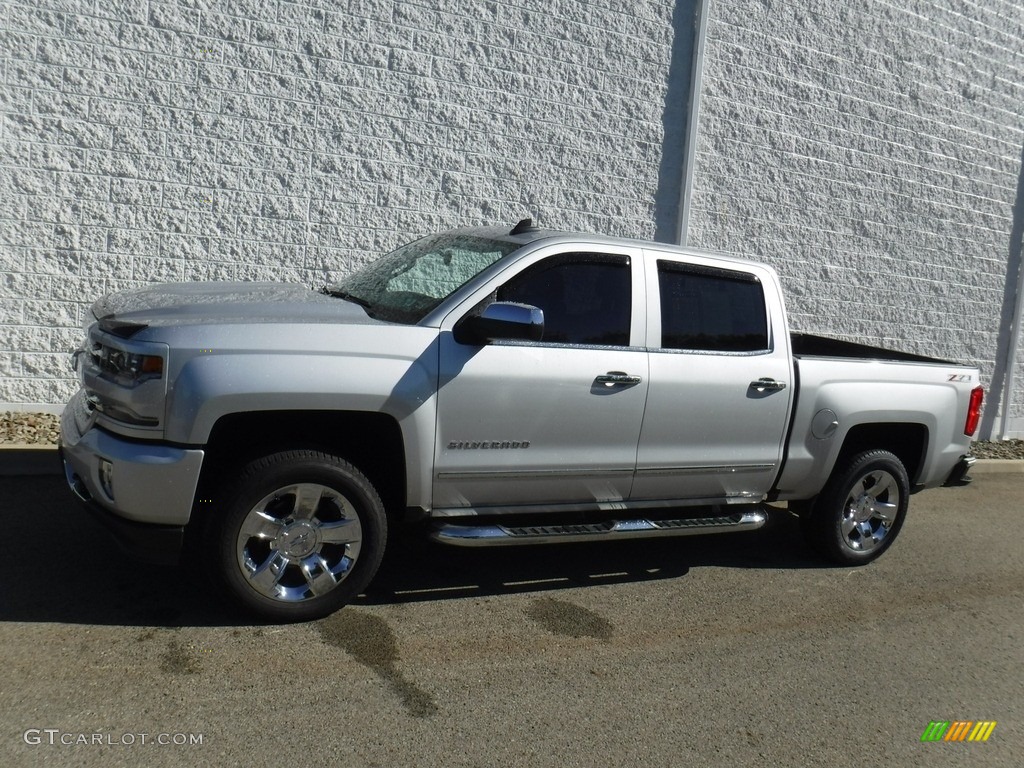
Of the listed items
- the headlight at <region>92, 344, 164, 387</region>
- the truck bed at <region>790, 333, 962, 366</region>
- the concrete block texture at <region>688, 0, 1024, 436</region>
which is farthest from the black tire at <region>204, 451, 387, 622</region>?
the concrete block texture at <region>688, 0, 1024, 436</region>

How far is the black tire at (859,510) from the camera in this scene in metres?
6.52

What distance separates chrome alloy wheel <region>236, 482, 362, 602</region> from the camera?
4.66 metres

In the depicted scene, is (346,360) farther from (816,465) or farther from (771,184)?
(771,184)

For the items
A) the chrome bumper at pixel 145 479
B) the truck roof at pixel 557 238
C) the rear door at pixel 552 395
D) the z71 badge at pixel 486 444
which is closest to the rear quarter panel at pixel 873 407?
the truck roof at pixel 557 238

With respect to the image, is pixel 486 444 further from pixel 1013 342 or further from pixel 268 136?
pixel 1013 342

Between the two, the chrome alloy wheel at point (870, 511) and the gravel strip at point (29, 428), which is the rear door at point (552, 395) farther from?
the gravel strip at point (29, 428)

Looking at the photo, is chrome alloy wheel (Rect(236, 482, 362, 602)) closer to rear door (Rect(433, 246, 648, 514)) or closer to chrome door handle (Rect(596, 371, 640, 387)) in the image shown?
rear door (Rect(433, 246, 648, 514))

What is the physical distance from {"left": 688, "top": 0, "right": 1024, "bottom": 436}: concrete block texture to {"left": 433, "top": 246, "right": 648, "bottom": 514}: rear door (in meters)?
5.17

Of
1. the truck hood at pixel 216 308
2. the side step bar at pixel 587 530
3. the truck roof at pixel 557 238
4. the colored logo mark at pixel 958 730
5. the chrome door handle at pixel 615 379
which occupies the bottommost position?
the colored logo mark at pixel 958 730

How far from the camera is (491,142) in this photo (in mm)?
9242

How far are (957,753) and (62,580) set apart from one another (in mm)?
4365

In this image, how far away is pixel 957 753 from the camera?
4.23 m

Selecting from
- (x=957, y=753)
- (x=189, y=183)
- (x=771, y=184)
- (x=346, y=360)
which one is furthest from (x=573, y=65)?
(x=957, y=753)

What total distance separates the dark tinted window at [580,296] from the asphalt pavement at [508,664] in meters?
1.52
